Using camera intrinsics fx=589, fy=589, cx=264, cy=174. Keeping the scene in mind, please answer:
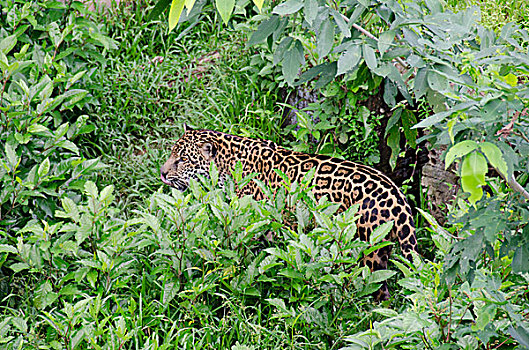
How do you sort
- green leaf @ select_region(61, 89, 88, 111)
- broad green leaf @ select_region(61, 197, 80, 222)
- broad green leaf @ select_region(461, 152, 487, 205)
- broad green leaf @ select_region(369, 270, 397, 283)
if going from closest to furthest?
broad green leaf @ select_region(461, 152, 487, 205)
broad green leaf @ select_region(369, 270, 397, 283)
broad green leaf @ select_region(61, 197, 80, 222)
green leaf @ select_region(61, 89, 88, 111)

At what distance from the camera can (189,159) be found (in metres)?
4.97

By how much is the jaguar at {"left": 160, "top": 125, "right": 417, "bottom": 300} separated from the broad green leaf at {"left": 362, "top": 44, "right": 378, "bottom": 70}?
1.63 metres

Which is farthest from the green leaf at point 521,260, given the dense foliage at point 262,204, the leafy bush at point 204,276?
the leafy bush at point 204,276

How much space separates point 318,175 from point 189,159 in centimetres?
120

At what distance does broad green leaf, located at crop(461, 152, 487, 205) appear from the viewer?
1570mm

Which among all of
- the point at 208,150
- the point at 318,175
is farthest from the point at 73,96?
the point at 318,175

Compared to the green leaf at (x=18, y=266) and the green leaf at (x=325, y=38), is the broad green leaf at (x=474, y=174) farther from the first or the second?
the green leaf at (x=18, y=266)

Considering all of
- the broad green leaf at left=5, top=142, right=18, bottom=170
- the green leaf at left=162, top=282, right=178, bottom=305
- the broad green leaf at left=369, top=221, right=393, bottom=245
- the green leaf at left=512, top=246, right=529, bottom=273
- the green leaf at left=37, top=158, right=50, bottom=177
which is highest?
the green leaf at left=512, top=246, right=529, bottom=273

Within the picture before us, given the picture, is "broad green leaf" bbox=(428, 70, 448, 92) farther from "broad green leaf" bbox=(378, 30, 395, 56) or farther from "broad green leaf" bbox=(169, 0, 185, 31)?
"broad green leaf" bbox=(169, 0, 185, 31)

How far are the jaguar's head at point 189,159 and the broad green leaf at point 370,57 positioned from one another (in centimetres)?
272

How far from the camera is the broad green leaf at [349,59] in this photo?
227 centimetres

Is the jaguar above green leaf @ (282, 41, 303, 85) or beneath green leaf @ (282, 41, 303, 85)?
beneath

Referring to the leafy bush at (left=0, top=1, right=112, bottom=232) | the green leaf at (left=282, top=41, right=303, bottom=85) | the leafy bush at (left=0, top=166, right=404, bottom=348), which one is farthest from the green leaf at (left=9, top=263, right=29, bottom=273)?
the green leaf at (left=282, top=41, right=303, bottom=85)

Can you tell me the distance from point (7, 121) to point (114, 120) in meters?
1.88
